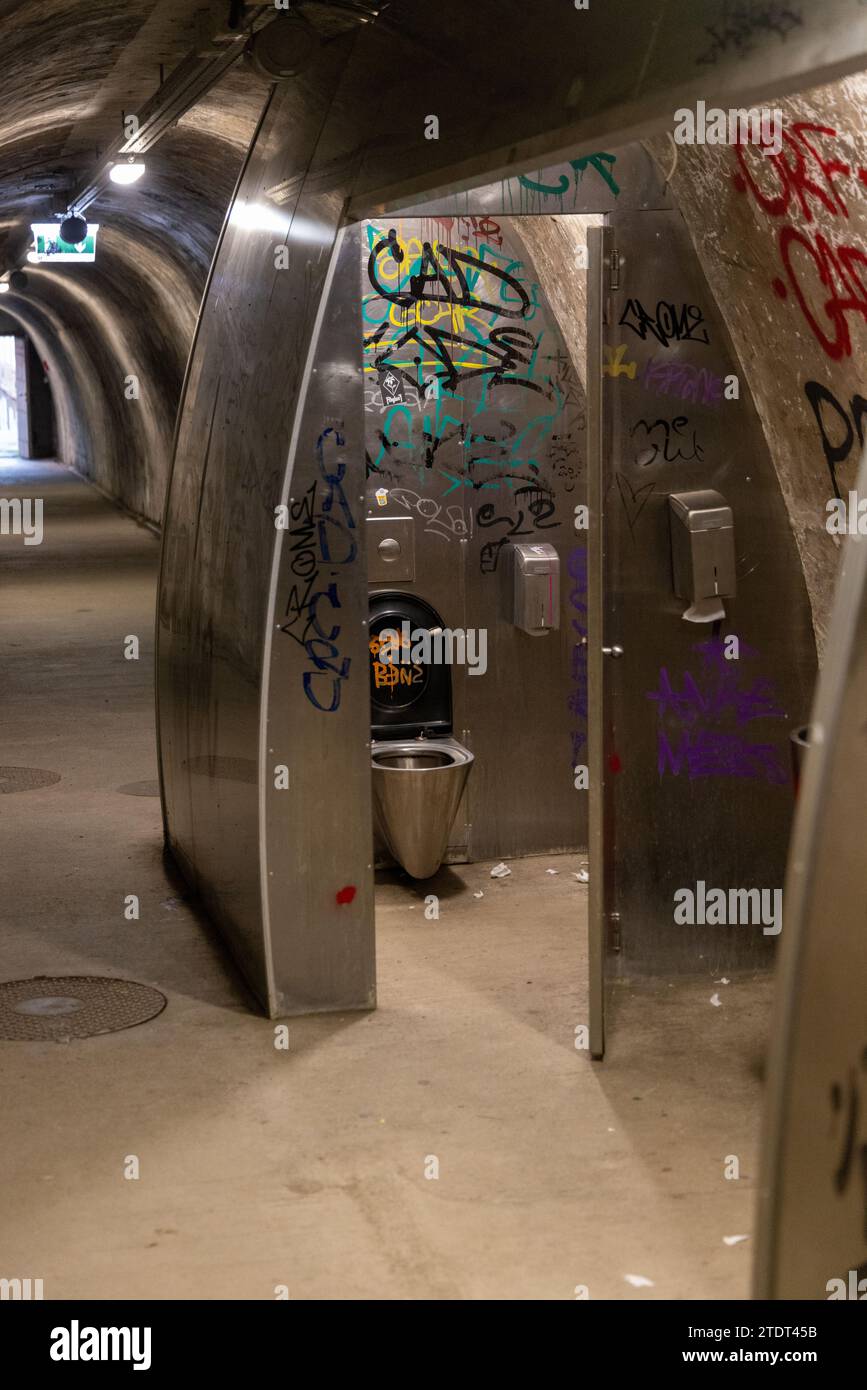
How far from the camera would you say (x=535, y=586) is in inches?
310

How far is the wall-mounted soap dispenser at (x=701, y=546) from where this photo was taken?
6180mm

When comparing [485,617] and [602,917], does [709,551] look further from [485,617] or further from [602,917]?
[485,617]

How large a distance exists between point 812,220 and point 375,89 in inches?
74.1

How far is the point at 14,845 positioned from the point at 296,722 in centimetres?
314

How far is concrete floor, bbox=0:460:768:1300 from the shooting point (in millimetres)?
4430

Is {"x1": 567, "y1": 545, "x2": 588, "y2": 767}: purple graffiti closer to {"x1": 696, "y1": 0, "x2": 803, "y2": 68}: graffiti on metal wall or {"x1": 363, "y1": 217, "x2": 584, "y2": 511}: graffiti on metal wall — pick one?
{"x1": 363, "y1": 217, "x2": 584, "y2": 511}: graffiti on metal wall

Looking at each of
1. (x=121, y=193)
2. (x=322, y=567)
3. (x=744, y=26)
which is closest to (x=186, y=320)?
(x=121, y=193)

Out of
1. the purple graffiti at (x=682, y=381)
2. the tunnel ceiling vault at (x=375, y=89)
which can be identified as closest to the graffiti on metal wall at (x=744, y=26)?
the tunnel ceiling vault at (x=375, y=89)

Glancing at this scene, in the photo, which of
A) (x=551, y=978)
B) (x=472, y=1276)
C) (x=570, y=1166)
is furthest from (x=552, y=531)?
(x=472, y=1276)

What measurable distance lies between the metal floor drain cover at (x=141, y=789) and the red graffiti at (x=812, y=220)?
5.98 meters

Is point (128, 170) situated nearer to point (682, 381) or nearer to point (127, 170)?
point (127, 170)

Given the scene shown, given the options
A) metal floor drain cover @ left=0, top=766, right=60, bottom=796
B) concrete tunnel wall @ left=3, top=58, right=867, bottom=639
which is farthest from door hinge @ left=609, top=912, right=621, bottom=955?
metal floor drain cover @ left=0, top=766, right=60, bottom=796

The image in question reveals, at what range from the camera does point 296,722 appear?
20.2 ft
